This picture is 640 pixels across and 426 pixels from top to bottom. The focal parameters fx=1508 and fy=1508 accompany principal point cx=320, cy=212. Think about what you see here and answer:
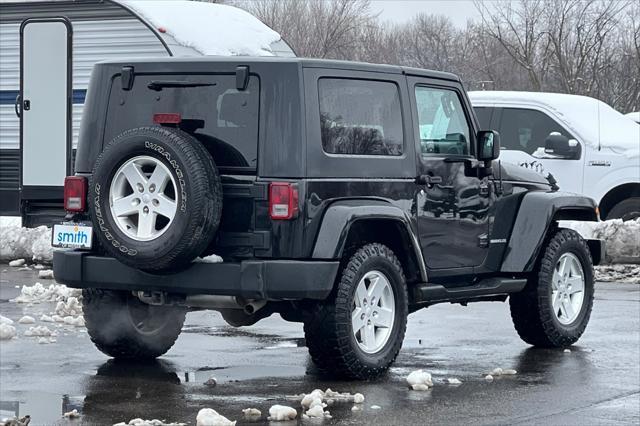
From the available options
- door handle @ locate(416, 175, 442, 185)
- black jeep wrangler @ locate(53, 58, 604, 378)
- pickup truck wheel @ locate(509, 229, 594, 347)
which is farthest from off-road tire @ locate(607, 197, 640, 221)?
door handle @ locate(416, 175, 442, 185)

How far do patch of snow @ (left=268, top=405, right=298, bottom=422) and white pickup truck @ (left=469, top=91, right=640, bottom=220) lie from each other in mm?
9783

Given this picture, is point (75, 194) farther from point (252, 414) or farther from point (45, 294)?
point (45, 294)

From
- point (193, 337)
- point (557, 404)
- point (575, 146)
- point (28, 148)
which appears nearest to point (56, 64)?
point (28, 148)

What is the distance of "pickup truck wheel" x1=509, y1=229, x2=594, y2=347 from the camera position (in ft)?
33.8

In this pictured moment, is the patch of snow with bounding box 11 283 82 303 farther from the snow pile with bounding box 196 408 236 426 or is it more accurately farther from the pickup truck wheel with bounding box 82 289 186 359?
the snow pile with bounding box 196 408 236 426

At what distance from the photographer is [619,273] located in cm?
1580

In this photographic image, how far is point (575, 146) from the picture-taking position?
1684cm

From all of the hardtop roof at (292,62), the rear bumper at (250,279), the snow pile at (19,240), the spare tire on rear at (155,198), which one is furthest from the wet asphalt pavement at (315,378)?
the snow pile at (19,240)

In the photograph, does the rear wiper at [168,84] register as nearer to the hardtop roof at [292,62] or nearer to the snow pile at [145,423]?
the hardtop roof at [292,62]

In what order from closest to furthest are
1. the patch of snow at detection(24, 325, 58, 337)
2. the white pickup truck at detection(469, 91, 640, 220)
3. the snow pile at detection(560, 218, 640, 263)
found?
1. the patch of snow at detection(24, 325, 58, 337)
2. the snow pile at detection(560, 218, 640, 263)
3. the white pickup truck at detection(469, 91, 640, 220)

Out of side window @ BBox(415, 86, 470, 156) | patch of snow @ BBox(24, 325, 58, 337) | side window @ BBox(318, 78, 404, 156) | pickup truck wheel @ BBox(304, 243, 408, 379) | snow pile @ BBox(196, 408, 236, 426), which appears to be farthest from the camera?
patch of snow @ BBox(24, 325, 58, 337)

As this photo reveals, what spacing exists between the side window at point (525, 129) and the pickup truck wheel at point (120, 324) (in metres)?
8.33

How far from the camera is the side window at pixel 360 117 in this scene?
8688 millimetres

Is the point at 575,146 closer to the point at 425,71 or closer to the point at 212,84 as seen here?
the point at 425,71
